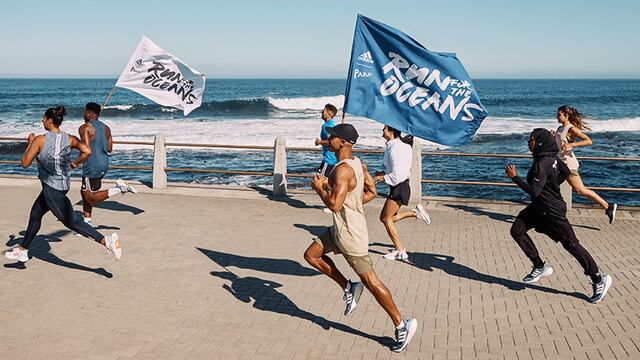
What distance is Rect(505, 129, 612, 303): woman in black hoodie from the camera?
22.8 ft

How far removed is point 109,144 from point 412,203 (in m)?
5.48

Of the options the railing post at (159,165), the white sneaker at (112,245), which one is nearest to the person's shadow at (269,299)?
the white sneaker at (112,245)

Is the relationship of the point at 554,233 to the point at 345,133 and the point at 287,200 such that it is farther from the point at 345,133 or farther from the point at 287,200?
the point at 287,200

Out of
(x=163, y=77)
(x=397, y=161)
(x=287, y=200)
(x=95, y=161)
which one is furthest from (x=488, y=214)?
(x=95, y=161)

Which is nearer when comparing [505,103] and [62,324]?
[62,324]

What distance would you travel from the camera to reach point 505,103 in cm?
8350

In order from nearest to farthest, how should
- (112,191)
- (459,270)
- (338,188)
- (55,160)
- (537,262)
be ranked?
(338,188), (55,160), (537,262), (459,270), (112,191)

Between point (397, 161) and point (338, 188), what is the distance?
9.77 feet

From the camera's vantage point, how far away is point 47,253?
8695 mm

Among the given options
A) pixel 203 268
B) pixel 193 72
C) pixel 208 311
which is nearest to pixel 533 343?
pixel 208 311

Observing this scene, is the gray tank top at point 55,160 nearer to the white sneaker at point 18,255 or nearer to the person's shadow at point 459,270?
the white sneaker at point 18,255

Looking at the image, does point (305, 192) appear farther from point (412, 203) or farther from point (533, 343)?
point (533, 343)

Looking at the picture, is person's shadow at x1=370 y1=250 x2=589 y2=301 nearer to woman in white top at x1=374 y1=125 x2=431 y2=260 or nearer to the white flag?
woman in white top at x1=374 y1=125 x2=431 y2=260

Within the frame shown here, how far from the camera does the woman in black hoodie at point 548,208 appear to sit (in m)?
6.95
